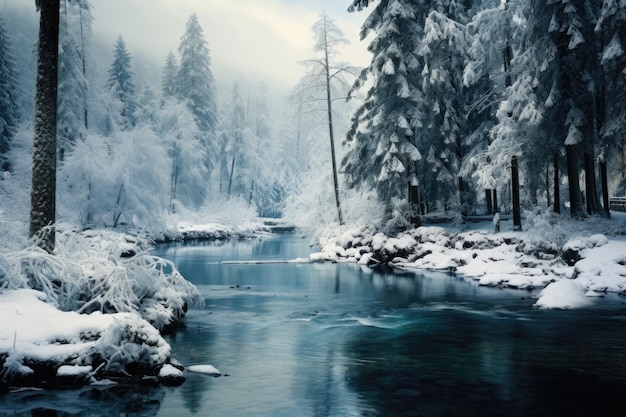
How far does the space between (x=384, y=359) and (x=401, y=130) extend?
19884mm

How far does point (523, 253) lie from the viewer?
21719mm

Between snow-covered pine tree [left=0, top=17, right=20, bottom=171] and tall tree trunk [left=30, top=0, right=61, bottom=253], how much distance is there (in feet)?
101

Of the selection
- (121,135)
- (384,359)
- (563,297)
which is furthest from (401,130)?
(384,359)

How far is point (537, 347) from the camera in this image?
10430mm

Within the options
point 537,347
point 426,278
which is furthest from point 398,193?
point 537,347

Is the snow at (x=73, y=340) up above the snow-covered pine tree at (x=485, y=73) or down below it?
below

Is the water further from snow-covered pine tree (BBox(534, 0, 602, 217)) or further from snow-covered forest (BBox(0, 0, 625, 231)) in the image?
snow-covered forest (BBox(0, 0, 625, 231))

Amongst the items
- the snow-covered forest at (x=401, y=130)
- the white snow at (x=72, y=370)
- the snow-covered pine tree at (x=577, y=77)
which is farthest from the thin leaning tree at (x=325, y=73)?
the white snow at (x=72, y=370)

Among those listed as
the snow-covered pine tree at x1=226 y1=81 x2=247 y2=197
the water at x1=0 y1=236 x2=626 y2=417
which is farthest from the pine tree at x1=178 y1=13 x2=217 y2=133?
the water at x1=0 y1=236 x2=626 y2=417

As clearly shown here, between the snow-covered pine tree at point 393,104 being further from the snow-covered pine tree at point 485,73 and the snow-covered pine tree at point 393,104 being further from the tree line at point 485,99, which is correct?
the snow-covered pine tree at point 485,73

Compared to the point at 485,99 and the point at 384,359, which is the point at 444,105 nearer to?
the point at 485,99

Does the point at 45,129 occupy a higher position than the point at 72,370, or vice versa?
the point at 45,129

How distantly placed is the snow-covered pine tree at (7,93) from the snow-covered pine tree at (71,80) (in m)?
5.76

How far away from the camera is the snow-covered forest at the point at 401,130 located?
20.2 m
